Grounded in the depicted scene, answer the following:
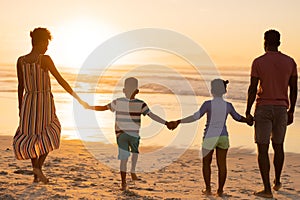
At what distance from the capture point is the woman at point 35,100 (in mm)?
6504

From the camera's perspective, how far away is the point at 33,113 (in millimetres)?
6504

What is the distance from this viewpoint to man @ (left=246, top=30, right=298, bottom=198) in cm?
670

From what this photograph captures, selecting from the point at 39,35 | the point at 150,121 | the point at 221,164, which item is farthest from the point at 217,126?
the point at 150,121

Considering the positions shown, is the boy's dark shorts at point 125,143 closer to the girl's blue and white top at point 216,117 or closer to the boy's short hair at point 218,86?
the girl's blue and white top at point 216,117

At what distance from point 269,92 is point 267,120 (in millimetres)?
355

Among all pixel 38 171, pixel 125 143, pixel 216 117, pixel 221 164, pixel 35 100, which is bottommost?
pixel 38 171

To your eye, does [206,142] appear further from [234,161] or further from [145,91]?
[145,91]

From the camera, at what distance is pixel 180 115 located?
1680 cm

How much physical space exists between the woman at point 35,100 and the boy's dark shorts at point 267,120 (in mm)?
2583

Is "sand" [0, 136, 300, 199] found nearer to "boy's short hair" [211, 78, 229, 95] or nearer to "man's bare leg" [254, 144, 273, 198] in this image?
"man's bare leg" [254, 144, 273, 198]

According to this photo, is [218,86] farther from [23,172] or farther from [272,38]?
[23,172]

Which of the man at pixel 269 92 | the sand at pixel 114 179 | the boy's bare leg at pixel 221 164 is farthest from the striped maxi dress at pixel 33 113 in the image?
the man at pixel 269 92

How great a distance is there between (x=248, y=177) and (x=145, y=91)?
52.9 feet

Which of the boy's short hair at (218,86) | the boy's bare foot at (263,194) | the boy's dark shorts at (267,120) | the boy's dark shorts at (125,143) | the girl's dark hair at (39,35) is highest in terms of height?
the girl's dark hair at (39,35)
